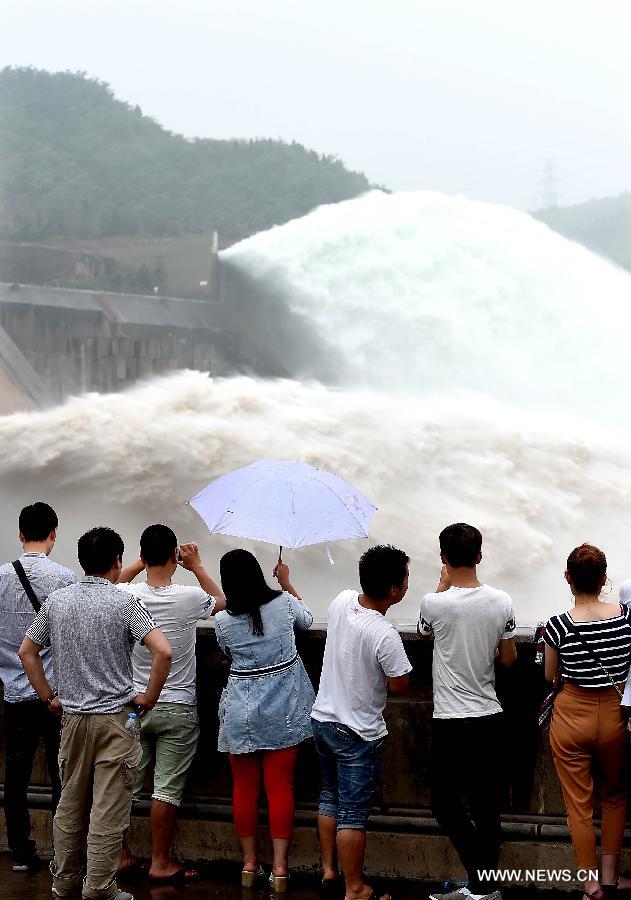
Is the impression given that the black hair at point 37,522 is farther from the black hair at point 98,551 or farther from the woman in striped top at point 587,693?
the woman in striped top at point 587,693

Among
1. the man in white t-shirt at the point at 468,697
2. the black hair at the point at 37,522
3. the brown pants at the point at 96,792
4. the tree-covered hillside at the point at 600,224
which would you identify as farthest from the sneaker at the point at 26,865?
the tree-covered hillside at the point at 600,224

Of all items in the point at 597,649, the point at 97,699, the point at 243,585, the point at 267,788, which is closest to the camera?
the point at 97,699

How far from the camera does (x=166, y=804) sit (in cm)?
454

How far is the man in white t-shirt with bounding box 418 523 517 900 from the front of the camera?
409cm

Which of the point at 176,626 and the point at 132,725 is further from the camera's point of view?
→ the point at 176,626

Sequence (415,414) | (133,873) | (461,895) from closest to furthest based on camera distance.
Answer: (461,895), (133,873), (415,414)

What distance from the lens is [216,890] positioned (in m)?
4.47

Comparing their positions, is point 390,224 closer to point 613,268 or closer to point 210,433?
point 613,268

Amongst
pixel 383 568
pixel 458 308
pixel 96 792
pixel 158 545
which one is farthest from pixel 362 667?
pixel 458 308

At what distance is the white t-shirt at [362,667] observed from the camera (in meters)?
4.10

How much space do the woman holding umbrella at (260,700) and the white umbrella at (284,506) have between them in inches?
10.7

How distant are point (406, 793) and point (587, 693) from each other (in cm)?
111

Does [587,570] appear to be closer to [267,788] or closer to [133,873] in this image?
[267,788]

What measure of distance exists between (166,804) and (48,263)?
2755 centimetres
